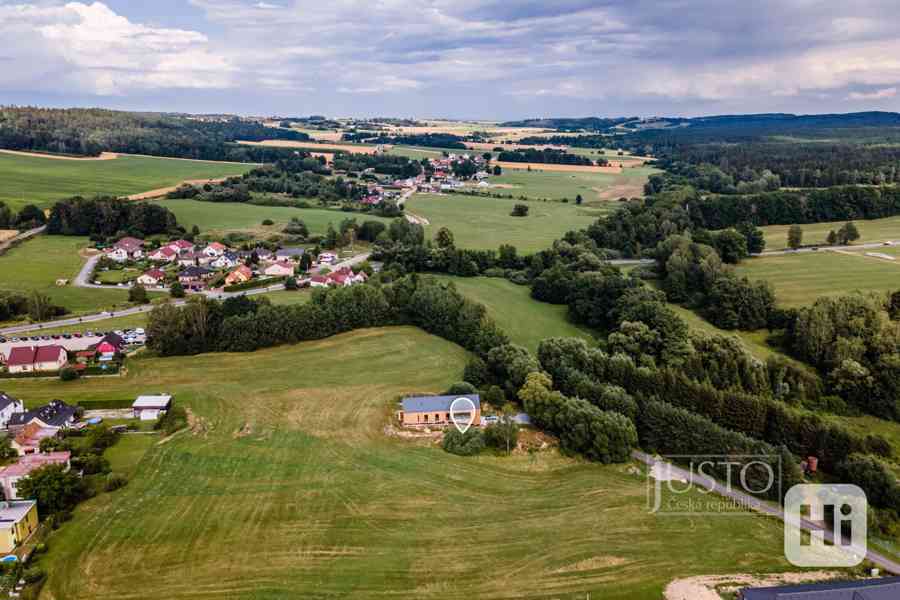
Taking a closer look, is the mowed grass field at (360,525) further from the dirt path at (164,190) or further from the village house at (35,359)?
the dirt path at (164,190)

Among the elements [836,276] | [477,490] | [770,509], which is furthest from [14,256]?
[836,276]

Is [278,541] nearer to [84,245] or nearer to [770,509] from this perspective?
[770,509]

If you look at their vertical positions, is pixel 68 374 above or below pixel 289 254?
below

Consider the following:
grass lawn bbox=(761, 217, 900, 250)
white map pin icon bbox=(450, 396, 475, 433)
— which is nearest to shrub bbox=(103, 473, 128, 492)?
white map pin icon bbox=(450, 396, 475, 433)

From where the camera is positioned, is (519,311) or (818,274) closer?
(519,311)

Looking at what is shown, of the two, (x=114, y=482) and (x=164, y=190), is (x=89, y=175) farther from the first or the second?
(x=114, y=482)

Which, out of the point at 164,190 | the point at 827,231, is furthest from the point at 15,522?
the point at 164,190
